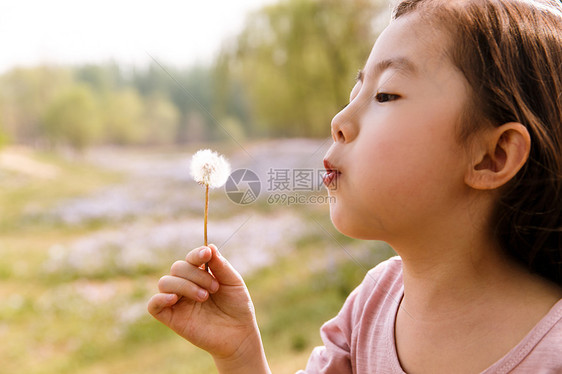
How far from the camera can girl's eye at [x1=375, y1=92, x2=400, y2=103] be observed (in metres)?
0.53

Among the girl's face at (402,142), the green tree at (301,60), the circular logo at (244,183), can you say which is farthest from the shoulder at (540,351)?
the green tree at (301,60)

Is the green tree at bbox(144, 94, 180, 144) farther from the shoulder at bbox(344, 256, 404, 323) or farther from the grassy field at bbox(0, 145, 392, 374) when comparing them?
the shoulder at bbox(344, 256, 404, 323)

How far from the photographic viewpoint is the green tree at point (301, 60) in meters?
2.56

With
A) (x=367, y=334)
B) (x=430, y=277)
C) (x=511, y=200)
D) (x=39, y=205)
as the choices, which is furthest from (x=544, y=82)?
(x=39, y=205)

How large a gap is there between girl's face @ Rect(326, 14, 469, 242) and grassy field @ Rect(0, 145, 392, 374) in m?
1.46

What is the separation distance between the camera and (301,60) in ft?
8.68

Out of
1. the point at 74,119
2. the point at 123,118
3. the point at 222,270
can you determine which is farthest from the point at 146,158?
the point at 222,270

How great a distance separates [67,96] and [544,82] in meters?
2.25

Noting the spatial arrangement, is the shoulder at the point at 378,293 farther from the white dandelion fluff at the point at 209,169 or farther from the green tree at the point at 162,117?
the green tree at the point at 162,117

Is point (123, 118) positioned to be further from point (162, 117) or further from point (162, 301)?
point (162, 301)

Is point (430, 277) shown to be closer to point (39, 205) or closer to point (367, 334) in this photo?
point (367, 334)

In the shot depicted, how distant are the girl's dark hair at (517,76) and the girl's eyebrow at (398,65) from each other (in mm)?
42

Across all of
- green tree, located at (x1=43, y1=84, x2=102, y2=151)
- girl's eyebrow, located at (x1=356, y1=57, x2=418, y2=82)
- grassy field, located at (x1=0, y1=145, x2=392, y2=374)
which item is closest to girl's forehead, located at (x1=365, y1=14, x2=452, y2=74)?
girl's eyebrow, located at (x1=356, y1=57, x2=418, y2=82)

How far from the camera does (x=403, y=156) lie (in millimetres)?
518
